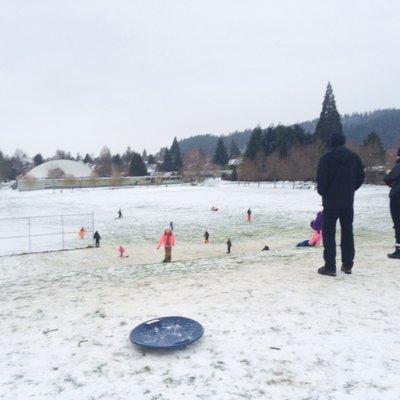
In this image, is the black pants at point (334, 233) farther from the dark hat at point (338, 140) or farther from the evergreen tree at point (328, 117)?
the evergreen tree at point (328, 117)

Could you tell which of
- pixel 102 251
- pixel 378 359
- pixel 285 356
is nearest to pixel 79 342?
pixel 285 356

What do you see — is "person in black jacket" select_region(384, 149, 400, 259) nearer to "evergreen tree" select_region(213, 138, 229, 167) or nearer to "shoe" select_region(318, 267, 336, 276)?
"shoe" select_region(318, 267, 336, 276)

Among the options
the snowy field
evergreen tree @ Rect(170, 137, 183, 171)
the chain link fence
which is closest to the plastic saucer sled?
the snowy field

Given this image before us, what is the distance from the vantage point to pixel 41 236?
31.3 metres

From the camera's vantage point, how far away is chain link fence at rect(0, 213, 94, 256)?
26.4 metres

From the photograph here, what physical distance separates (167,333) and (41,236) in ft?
97.1

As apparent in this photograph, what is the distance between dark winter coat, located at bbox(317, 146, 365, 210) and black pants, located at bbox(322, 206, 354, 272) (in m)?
0.12

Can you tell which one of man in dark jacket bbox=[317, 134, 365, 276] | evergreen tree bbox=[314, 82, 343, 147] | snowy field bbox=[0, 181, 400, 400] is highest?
evergreen tree bbox=[314, 82, 343, 147]

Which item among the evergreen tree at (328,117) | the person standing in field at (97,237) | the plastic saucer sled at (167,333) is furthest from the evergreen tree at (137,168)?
the plastic saucer sled at (167,333)

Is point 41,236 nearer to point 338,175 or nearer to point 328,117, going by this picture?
point 338,175

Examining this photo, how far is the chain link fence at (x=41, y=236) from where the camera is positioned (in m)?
26.4

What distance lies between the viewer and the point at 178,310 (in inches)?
217

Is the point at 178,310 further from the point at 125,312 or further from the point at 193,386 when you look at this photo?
the point at 193,386

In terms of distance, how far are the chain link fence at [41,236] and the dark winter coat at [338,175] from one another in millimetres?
22637
